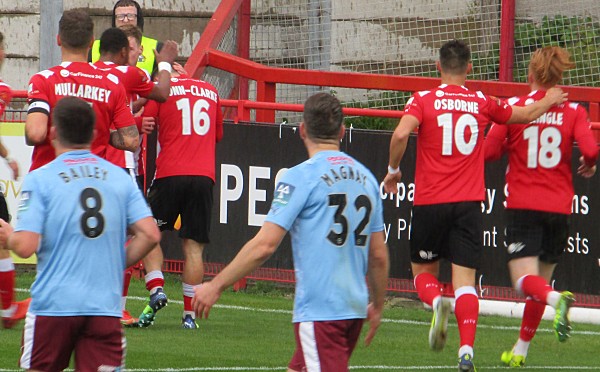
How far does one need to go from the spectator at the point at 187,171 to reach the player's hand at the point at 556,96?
2880 mm

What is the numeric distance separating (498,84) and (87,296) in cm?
829

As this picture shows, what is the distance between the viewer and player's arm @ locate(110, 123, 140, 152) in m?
9.23

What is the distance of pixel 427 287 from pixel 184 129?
2731mm

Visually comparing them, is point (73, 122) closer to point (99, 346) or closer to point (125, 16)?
point (99, 346)

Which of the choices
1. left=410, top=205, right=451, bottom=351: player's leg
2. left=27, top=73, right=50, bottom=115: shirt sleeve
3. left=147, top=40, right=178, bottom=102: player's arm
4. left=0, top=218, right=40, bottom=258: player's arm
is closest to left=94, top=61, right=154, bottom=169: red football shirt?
left=147, top=40, right=178, bottom=102: player's arm

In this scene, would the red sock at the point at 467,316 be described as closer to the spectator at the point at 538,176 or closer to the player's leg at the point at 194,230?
the spectator at the point at 538,176

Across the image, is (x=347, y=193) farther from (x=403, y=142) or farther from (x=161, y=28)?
(x=161, y=28)

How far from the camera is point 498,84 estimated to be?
535 inches

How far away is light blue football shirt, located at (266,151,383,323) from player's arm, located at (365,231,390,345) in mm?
236

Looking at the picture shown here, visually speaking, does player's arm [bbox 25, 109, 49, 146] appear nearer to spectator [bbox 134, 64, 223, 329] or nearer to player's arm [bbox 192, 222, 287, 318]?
spectator [bbox 134, 64, 223, 329]

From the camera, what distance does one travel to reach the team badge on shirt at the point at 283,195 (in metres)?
5.98

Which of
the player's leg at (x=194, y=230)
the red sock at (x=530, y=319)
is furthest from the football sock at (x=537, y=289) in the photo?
the player's leg at (x=194, y=230)

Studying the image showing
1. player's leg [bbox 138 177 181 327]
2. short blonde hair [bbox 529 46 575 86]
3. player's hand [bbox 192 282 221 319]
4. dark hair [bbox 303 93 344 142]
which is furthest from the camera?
player's leg [bbox 138 177 181 327]

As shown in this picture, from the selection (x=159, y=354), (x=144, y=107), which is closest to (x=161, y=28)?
(x=144, y=107)
